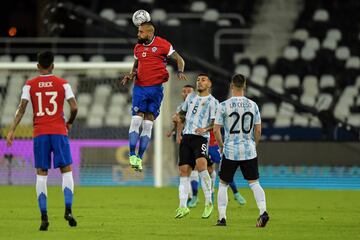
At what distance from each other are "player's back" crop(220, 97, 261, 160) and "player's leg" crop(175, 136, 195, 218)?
70.1 inches

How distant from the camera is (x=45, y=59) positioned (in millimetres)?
12594

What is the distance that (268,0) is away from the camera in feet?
111

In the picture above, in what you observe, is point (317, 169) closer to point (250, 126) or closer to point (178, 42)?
point (178, 42)

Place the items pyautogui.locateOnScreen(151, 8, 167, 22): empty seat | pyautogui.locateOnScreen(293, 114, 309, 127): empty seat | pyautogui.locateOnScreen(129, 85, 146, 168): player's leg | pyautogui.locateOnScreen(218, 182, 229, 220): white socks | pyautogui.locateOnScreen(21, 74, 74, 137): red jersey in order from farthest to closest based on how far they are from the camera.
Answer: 1. pyautogui.locateOnScreen(151, 8, 167, 22): empty seat
2. pyautogui.locateOnScreen(293, 114, 309, 127): empty seat
3. pyautogui.locateOnScreen(129, 85, 146, 168): player's leg
4. pyautogui.locateOnScreen(218, 182, 229, 220): white socks
5. pyautogui.locateOnScreen(21, 74, 74, 137): red jersey

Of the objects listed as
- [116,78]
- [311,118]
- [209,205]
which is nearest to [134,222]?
[209,205]

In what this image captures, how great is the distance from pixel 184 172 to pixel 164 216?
2.64 ft

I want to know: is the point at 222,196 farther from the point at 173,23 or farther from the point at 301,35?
the point at 301,35

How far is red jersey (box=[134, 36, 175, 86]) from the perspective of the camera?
49.5 feet

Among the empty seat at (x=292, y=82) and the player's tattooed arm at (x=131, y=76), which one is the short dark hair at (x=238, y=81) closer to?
the player's tattooed arm at (x=131, y=76)

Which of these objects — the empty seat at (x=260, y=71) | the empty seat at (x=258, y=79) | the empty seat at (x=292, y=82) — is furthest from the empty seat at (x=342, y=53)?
the empty seat at (x=258, y=79)

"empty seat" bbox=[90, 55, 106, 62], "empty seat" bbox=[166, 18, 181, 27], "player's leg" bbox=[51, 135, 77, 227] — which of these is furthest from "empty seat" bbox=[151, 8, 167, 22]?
"player's leg" bbox=[51, 135, 77, 227]

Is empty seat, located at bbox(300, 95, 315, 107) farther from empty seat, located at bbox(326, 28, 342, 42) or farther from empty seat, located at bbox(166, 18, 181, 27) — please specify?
empty seat, located at bbox(166, 18, 181, 27)

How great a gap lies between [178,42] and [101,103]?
5.53 m

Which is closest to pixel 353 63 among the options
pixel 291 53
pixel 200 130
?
pixel 291 53
